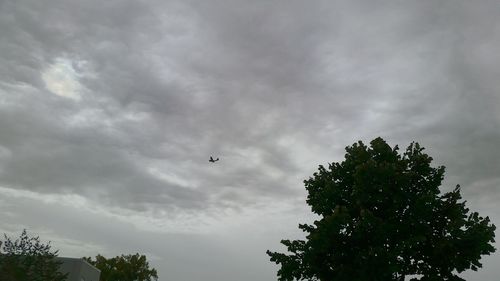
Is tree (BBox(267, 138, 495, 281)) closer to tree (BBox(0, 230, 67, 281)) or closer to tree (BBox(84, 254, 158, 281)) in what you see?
tree (BBox(0, 230, 67, 281))

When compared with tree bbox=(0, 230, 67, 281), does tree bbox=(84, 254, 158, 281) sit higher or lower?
higher

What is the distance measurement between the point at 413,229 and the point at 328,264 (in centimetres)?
536

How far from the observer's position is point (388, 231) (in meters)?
23.5

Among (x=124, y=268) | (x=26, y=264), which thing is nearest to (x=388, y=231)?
(x=26, y=264)

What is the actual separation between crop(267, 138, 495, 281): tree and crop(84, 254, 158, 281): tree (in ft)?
212

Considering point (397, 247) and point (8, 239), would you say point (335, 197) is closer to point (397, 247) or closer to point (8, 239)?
point (397, 247)

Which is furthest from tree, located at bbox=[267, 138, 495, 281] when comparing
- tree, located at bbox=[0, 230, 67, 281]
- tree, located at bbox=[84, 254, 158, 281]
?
tree, located at bbox=[84, 254, 158, 281]

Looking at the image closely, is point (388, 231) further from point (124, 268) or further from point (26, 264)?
point (124, 268)

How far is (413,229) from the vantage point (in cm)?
2434

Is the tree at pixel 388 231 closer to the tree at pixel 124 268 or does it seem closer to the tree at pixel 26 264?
the tree at pixel 26 264

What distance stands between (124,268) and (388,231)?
71.4 m

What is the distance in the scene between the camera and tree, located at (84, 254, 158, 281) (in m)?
82.1

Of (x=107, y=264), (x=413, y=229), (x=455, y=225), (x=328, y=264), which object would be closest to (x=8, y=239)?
(x=328, y=264)

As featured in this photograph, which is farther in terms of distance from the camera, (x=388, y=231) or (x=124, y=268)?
(x=124, y=268)
